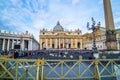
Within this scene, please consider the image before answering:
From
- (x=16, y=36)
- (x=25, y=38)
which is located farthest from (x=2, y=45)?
(x=25, y=38)

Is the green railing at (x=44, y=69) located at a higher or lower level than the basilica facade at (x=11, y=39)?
lower

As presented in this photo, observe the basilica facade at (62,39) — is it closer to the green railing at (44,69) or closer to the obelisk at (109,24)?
the obelisk at (109,24)

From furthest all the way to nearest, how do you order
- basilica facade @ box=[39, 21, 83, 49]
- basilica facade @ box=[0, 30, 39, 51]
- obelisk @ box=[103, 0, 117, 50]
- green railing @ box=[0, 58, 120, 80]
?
basilica facade @ box=[39, 21, 83, 49] → basilica facade @ box=[0, 30, 39, 51] → obelisk @ box=[103, 0, 117, 50] → green railing @ box=[0, 58, 120, 80]

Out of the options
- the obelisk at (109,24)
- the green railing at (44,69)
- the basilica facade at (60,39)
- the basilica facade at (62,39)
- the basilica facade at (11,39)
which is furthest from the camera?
the basilica facade at (60,39)

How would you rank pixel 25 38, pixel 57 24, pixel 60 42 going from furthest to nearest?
pixel 57 24 → pixel 60 42 → pixel 25 38

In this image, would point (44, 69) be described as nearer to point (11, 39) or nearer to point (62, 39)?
point (11, 39)

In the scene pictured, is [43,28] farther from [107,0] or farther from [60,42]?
[107,0]

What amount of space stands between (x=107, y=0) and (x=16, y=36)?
2572 inches

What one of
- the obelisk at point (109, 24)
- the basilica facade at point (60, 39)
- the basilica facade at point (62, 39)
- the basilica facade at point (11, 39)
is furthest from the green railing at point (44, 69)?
the basilica facade at point (60, 39)

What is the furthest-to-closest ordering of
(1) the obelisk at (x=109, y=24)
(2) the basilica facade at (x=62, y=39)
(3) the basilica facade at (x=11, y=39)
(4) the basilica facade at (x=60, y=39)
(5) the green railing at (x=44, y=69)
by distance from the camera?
1. (4) the basilica facade at (x=60, y=39)
2. (2) the basilica facade at (x=62, y=39)
3. (3) the basilica facade at (x=11, y=39)
4. (1) the obelisk at (x=109, y=24)
5. (5) the green railing at (x=44, y=69)

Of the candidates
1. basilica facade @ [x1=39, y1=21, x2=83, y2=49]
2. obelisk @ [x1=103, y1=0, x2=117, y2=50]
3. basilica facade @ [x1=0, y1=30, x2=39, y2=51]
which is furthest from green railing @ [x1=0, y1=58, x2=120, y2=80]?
basilica facade @ [x1=39, y1=21, x2=83, y2=49]

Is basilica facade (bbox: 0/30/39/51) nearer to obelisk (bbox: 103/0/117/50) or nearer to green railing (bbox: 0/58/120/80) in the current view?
obelisk (bbox: 103/0/117/50)

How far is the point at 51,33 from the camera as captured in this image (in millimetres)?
111750

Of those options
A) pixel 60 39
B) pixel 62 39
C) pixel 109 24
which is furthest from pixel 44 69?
pixel 62 39
